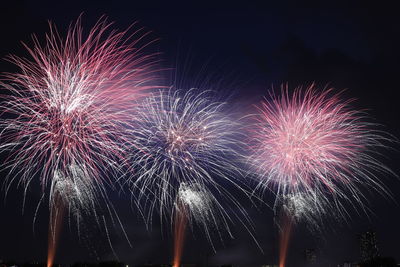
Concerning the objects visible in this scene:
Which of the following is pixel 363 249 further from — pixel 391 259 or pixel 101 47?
pixel 101 47

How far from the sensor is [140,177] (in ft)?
119

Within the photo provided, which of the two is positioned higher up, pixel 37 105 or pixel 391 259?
pixel 37 105

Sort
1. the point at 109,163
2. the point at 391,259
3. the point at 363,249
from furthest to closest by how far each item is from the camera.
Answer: the point at 363,249 → the point at 391,259 → the point at 109,163

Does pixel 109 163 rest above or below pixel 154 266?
above

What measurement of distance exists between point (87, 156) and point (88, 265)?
46950mm

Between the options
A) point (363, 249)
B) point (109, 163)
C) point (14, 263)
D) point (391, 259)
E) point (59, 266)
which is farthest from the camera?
point (363, 249)

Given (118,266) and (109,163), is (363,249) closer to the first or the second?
(118,266)

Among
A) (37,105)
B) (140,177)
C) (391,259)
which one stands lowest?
(391,259)

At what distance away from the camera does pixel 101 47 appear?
33.3m

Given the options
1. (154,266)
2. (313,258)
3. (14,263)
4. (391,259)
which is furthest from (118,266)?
(313,258)

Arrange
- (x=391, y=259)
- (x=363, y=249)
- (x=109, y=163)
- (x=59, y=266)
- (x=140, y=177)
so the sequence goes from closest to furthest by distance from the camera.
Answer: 1. (x=109, y=163)
2. (x=140, y=177)
3. (x=391, y=259)
4. (x=59, y=266)
5. (x=363, y=249)

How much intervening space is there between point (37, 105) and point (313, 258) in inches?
5566

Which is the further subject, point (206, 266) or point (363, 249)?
point (363, 249)

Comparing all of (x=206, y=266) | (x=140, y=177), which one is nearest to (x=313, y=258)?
(x=206, y=266)
